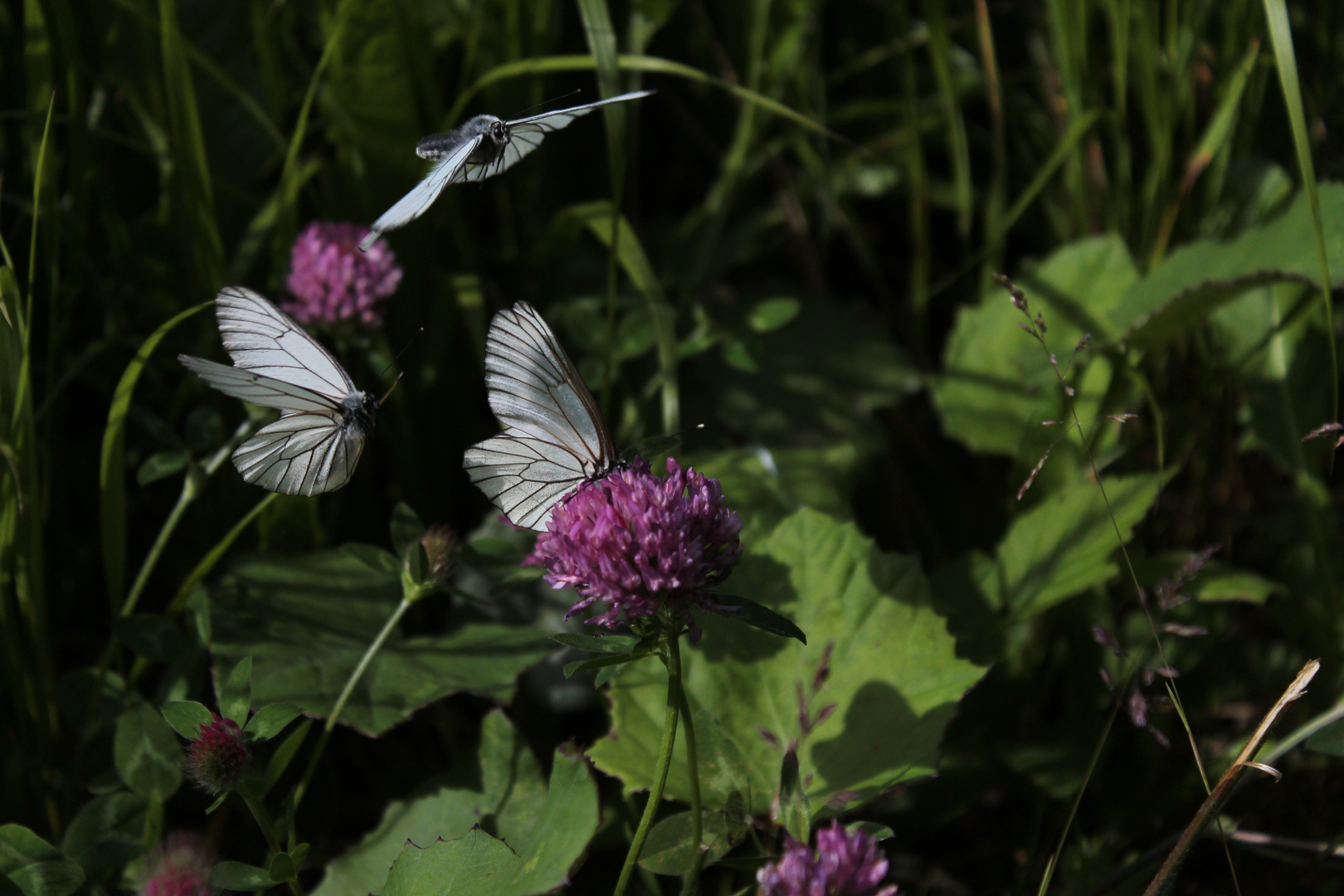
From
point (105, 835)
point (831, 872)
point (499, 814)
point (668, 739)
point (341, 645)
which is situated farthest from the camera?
point (341, 645)

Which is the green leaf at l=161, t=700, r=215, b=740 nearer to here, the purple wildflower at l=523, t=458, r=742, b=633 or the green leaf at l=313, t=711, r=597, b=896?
the green leaf at l=313, t=711, r=597, b=896

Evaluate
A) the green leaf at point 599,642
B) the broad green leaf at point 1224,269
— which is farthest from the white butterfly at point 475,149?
the broad green leaf at point 1224,269

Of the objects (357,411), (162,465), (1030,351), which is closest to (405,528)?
(357,411)

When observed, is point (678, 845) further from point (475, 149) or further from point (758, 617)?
point (475, 149)

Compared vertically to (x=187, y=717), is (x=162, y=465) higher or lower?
higher

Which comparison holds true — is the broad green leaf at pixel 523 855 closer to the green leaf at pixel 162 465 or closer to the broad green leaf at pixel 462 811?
the broad green leaf at pixel 462 811
